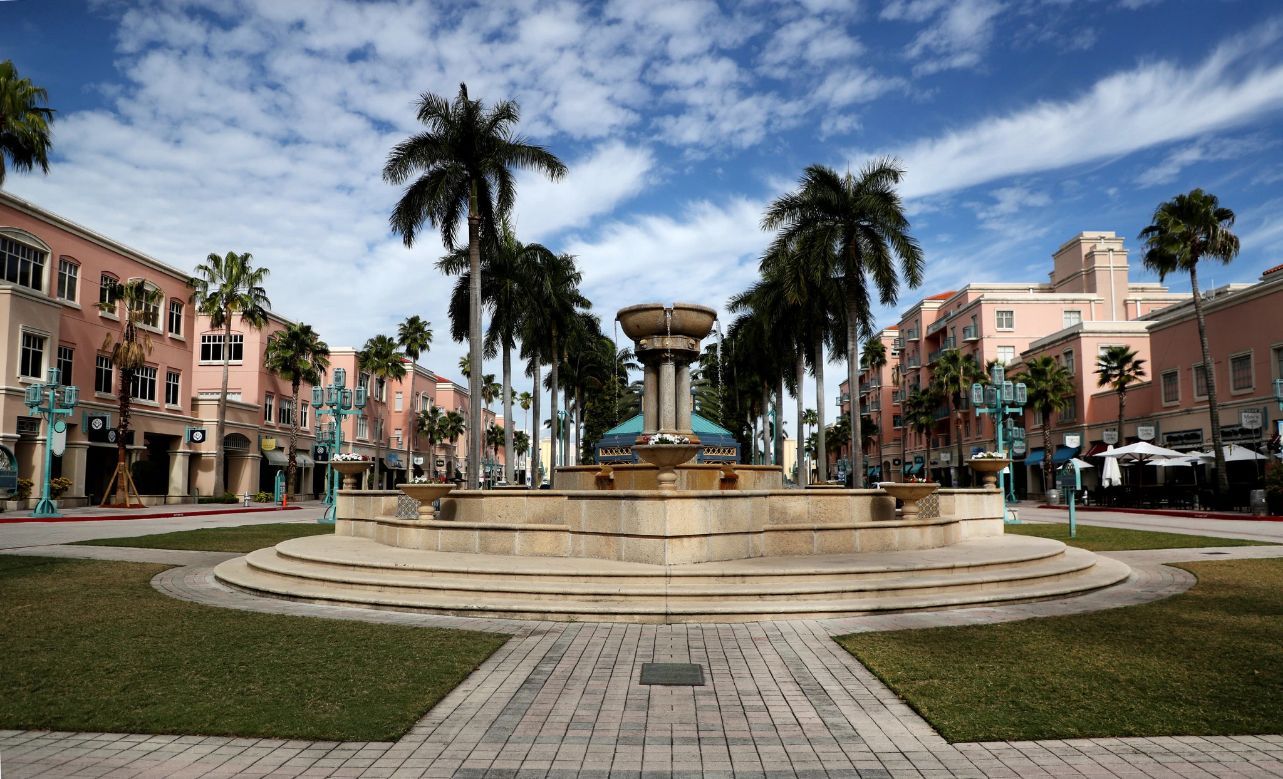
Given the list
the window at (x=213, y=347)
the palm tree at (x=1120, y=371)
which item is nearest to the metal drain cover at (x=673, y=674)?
the palm tree at (x=1120, y=371)

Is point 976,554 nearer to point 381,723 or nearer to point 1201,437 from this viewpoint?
point 381,723

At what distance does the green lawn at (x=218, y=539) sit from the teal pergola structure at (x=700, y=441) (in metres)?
8.71

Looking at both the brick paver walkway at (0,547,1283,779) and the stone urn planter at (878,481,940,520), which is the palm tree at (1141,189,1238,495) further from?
the brick paver walkway at (0,547,1283,779)

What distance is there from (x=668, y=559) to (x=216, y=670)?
19.9 ft

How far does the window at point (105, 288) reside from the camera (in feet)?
139

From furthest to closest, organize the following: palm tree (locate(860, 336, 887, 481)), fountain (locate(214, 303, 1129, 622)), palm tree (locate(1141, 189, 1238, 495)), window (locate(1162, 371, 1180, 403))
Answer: palm tree (locate(860, 336, 887, 481)) < window (locate(1162, 371, 1180, 403)) < palm tree (locate(1141, 189, 1238, 495)) < fountain (locate(214, 303, 1129, 622))

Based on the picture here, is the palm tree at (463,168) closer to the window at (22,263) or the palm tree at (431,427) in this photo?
the window at (22,263)

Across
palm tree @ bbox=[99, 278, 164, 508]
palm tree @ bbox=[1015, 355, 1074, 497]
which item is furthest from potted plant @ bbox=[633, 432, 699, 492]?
palm tree @ bbox=[1015, 355, 1074, 497]

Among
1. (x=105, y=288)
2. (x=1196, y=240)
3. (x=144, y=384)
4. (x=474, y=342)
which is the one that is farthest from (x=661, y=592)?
(x=144, y=384)

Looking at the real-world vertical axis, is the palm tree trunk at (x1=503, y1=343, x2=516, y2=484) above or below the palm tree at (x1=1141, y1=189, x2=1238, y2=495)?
below

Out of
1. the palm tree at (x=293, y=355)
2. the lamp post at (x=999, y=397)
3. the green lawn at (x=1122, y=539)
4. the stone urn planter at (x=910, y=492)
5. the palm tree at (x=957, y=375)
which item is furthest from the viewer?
the palm tree at (x=957, y=375)

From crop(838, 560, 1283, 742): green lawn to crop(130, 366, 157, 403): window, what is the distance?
47.6 metres

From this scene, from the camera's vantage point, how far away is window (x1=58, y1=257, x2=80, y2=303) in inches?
1582

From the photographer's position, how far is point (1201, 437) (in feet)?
137
